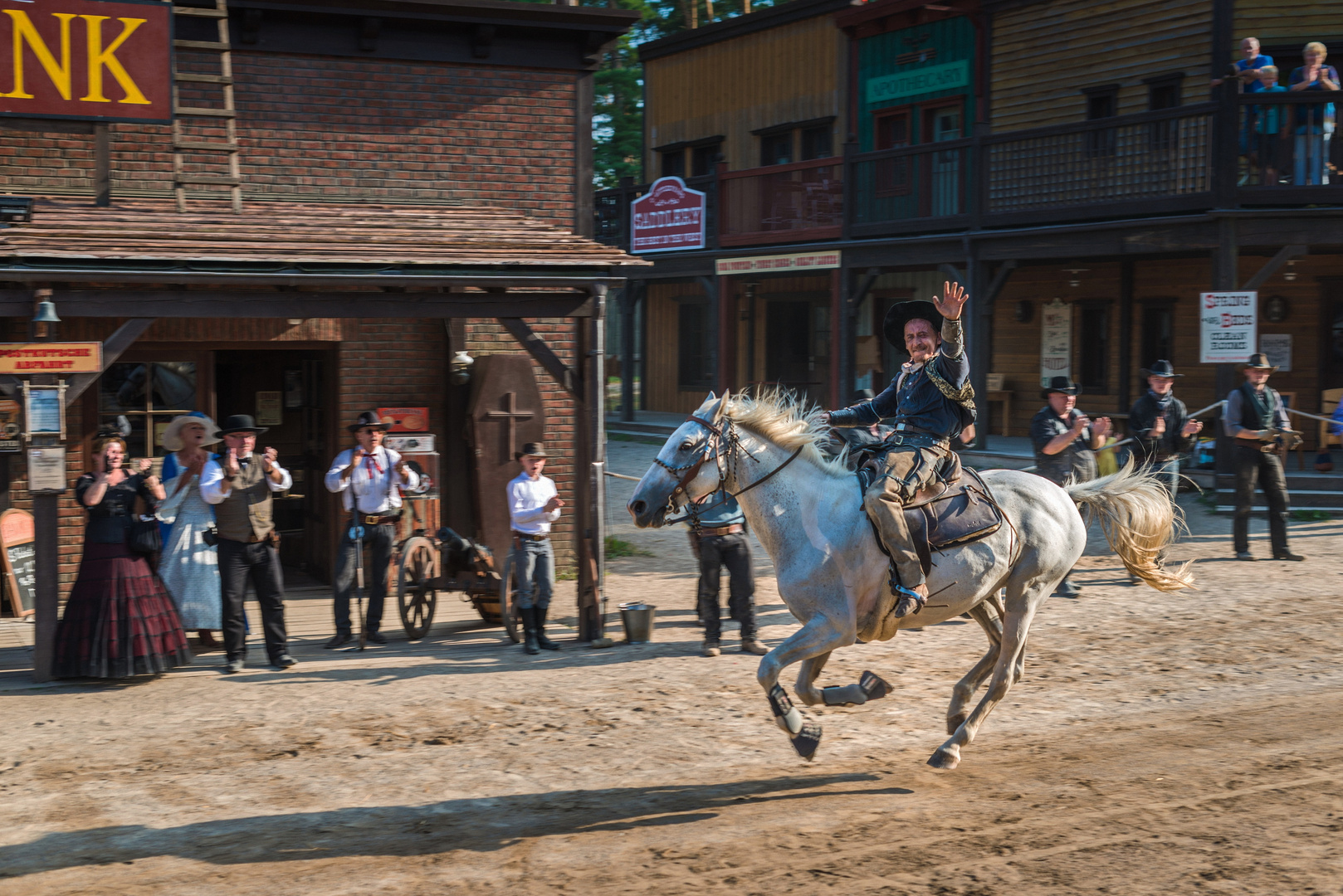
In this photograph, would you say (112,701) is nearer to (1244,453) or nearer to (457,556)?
(457,556)

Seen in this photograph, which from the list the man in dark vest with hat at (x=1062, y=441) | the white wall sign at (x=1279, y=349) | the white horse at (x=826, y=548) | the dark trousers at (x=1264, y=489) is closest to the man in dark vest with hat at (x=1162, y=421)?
the man in dark vest with hat at (x=1062, y=441)

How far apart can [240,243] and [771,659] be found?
226 inches

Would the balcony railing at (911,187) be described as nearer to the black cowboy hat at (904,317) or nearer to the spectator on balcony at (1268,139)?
the spectator on balcony at (1268,139)

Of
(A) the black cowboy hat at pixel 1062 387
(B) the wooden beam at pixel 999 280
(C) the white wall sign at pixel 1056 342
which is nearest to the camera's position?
(A) the black cowboy hat at pixel 1062 387

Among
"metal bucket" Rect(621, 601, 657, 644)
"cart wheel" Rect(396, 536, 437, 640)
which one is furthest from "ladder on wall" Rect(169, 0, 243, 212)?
"metal bucket" Rect(621, 601, 657, 644)

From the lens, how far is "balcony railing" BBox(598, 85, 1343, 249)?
15688 millimetres

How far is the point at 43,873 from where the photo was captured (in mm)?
5438

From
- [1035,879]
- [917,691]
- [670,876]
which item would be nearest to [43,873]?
[670,876]

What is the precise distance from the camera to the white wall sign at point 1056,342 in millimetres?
21203

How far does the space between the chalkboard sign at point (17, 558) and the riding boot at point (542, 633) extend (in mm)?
4733

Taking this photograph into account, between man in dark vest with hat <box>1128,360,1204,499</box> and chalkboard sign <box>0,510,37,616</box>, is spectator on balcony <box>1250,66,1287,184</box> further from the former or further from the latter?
chalkboard sign <box>0,510,37,616</box>

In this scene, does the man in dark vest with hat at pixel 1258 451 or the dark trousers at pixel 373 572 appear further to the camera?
the man in dark vest with hat at pixel 1258 451

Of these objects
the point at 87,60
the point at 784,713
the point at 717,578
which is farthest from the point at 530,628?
the point at 87,60

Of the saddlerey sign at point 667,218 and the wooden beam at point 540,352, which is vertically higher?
the saddlerey sign at point 667,218
